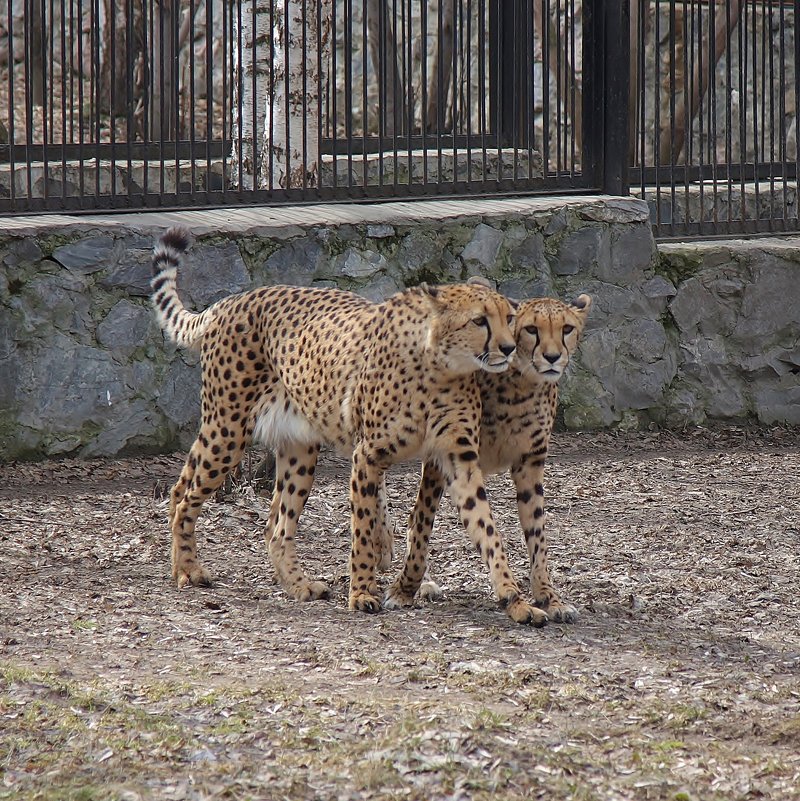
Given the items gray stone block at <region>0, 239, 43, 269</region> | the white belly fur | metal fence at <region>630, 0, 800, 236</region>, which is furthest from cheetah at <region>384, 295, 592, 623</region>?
metal fence at <region>630, 0, 800, 236</region>

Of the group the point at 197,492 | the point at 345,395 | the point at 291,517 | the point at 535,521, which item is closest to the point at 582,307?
the point at 535,521

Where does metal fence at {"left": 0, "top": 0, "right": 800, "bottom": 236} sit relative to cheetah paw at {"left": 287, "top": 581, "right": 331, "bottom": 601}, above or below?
above

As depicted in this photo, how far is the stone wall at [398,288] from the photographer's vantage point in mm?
7707

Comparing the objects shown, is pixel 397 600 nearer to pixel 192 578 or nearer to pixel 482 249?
pixel 192 578

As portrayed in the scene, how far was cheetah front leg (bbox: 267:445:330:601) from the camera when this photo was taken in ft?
18.5

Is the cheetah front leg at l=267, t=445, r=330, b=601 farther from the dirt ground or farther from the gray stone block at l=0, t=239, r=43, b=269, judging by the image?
the gray stone block at l=0, t=239, r=43, b=269

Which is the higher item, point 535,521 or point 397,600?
point 535,521

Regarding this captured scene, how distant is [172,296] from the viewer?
6.27 meters

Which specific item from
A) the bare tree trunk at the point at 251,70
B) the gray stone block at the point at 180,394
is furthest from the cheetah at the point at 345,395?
the bare tree trunk at the point at 251,70

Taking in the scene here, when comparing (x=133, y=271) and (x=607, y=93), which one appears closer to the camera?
(x=133, y=271)

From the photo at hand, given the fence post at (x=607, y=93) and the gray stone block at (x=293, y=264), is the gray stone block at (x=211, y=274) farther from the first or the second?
the fence post at (x=607, y=93)

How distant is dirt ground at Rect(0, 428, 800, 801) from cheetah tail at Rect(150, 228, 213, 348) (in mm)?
981

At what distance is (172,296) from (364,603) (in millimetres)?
1752

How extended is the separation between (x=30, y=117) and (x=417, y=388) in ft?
12.0
